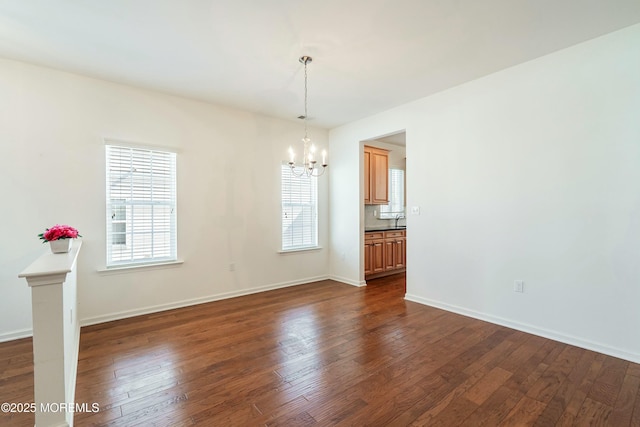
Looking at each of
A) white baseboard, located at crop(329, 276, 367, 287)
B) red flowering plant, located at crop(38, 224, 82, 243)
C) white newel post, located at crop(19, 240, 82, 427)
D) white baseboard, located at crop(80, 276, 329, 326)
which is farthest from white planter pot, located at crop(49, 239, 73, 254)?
white baseboard, located at crop(329, 276, 367, 287)

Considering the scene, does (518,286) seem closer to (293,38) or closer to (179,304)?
(293,38)

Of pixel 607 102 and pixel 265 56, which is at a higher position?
pixel 265 56

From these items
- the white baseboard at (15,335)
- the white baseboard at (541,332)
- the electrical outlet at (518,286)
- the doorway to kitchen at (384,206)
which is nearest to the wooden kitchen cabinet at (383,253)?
the doorway to kitchen at (384,206)

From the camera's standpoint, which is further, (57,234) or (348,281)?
(348,281)

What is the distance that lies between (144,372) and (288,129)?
4.02 meters

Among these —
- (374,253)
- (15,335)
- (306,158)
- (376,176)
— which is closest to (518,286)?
(374,253)

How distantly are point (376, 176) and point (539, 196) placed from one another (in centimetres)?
313

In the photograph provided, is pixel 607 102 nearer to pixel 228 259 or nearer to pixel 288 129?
pixel 288 129

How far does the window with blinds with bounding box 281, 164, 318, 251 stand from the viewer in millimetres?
5082

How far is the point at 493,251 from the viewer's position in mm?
3395

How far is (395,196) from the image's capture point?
6871 millimetres

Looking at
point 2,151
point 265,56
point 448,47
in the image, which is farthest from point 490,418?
point 2,151

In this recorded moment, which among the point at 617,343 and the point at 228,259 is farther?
the point at 228,259

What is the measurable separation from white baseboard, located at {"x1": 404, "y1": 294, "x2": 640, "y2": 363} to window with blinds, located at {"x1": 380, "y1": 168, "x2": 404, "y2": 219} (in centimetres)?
284
